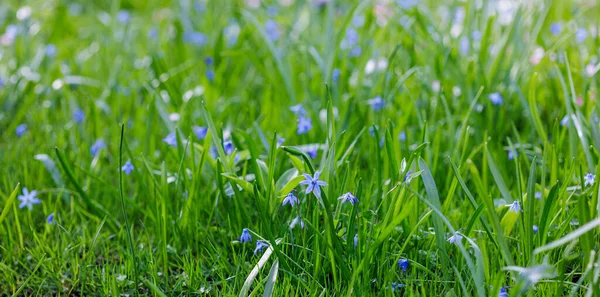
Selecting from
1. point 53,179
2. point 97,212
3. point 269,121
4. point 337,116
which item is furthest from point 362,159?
point 53,179

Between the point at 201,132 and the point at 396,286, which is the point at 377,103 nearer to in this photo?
the point at 201,132

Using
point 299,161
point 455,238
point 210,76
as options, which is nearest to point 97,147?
point 210,76

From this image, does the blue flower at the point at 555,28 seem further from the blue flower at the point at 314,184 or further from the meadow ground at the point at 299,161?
the blue flower at the point at 314,184

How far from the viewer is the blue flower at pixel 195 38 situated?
359 cm

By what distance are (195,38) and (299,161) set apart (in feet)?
6.00

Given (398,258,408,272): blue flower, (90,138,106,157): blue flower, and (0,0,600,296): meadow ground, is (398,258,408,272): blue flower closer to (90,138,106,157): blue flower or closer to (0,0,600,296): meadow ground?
(0,0,600,296): meadow ground

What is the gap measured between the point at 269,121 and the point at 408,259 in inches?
46.1

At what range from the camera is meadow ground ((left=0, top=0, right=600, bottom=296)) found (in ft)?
5.83

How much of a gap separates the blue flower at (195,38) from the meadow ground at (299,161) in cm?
1

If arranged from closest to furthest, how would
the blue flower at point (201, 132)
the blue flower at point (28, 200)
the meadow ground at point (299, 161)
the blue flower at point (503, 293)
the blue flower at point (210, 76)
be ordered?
the blue flower at point (503, 293), the meadow ground at point (299, 161), the blue flower at point (28, 200), the blue flower at point (201, 132), the blue flower at point (210, 76)

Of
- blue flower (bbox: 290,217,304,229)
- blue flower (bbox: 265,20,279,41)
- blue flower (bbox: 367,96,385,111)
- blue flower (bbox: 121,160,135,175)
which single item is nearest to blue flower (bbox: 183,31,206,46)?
blue flower (bbox: 265,20,279,41)

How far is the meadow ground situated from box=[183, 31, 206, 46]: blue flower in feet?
0.04

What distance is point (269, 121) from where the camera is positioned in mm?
2803

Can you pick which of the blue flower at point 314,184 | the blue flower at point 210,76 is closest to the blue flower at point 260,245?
the blue flower at point 314,184
